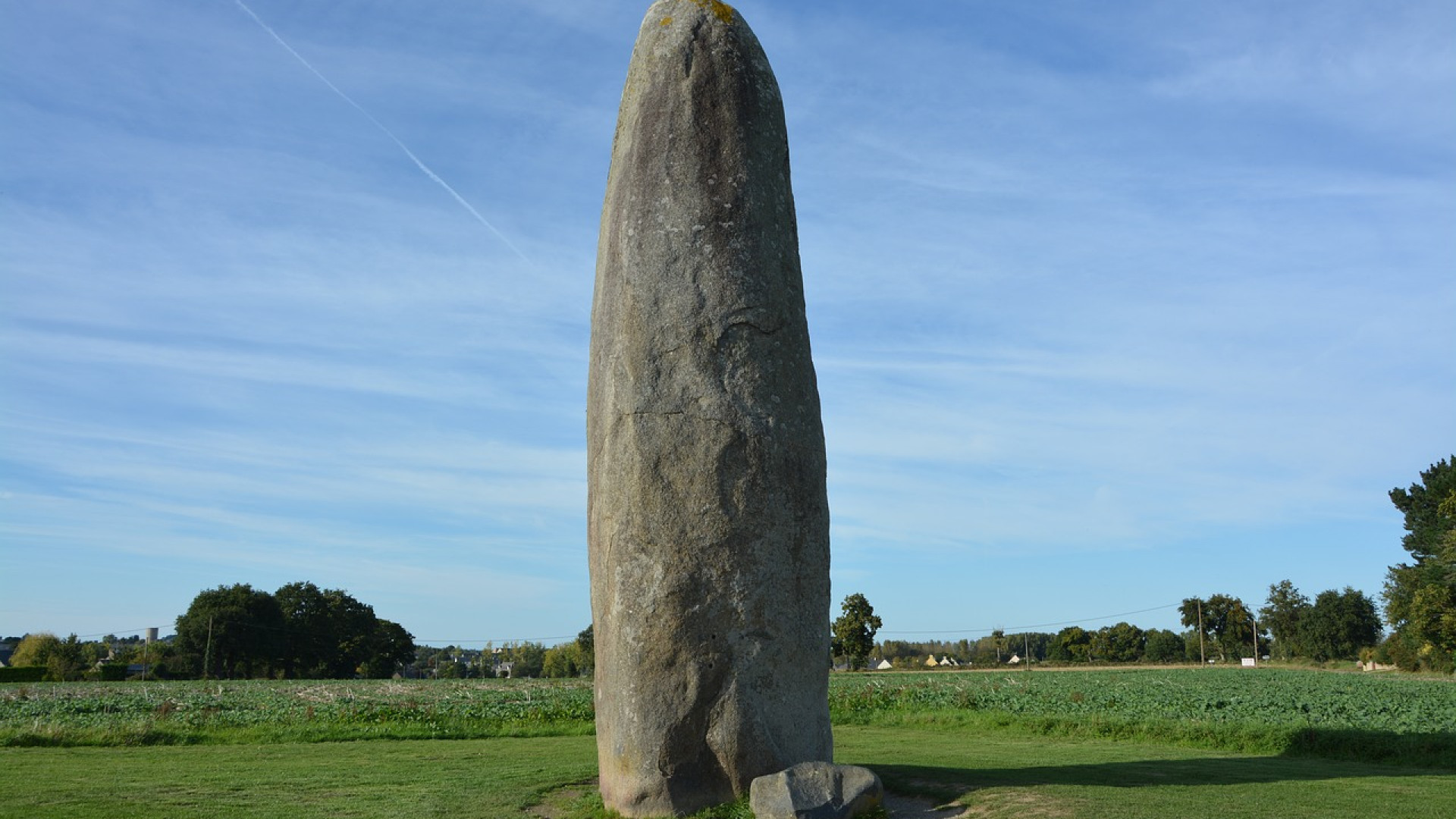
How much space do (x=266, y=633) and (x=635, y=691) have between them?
64281 millimetres

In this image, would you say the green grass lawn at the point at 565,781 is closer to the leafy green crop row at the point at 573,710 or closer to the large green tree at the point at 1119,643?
the leafy green crop row at the point at 573,710

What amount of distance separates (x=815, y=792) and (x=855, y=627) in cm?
6153

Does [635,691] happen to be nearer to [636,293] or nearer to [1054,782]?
[636,293]

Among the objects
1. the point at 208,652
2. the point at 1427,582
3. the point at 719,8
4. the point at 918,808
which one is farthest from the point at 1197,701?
the point at 208,652

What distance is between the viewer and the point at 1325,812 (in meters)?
10.0

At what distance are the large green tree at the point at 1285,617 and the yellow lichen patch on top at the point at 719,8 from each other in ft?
281

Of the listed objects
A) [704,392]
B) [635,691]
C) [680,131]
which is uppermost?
[680,131]

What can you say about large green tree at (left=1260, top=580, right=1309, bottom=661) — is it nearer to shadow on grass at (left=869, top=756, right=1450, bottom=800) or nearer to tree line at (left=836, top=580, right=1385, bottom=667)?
tree line at (left=836, top=580, right=1385, bottom=667)

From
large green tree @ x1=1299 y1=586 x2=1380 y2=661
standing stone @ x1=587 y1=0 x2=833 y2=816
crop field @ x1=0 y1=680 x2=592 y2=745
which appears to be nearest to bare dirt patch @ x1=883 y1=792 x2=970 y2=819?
standing stone @ x1=587 y1=0 x2=833 y2=816

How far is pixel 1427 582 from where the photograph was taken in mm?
53875

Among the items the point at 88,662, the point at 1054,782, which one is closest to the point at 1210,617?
the point at 88,662

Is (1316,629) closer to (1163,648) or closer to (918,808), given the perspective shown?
(1163,648)

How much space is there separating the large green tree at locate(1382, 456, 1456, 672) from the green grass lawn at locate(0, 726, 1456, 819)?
4095 cm

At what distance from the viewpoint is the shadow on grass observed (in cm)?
1135
